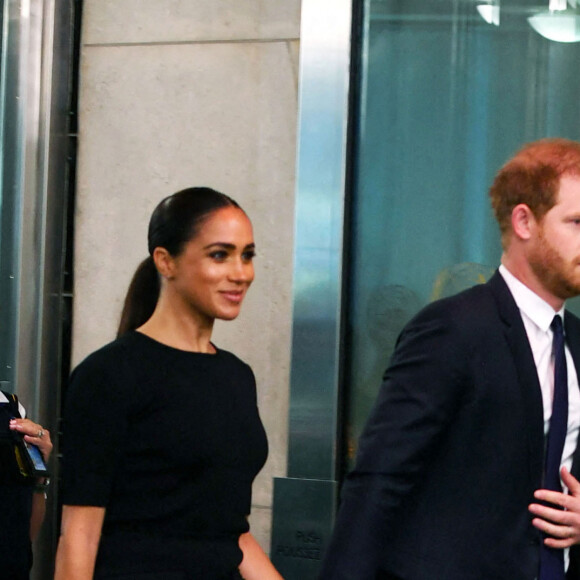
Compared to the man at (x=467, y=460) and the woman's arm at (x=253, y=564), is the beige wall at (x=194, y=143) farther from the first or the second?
the man at (x=467, y=460)

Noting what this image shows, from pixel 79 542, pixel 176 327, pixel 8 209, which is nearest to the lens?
pixel 79 542

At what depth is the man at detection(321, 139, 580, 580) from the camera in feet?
8.94

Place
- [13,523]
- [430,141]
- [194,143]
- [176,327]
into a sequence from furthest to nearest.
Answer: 1. [194,143]
2. [430,141]
3. [13,523]
4. [176,327]

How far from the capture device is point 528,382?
2.75m

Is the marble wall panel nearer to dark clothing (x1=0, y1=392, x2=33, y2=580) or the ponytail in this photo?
the ponytail

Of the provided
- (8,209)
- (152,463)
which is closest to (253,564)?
(152,463)

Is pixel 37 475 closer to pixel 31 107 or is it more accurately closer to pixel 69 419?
pixel 69 419

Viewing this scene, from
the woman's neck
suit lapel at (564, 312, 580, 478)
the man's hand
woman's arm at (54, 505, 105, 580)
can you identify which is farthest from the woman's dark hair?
the man's hand

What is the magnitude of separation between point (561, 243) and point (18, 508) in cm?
172

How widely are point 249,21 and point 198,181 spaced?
678mm

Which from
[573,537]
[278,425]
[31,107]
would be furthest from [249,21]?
[573,537]

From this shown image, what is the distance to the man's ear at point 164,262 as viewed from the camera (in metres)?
3.26

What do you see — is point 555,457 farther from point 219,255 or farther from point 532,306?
point 219,255

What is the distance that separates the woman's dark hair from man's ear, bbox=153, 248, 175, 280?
1cm
